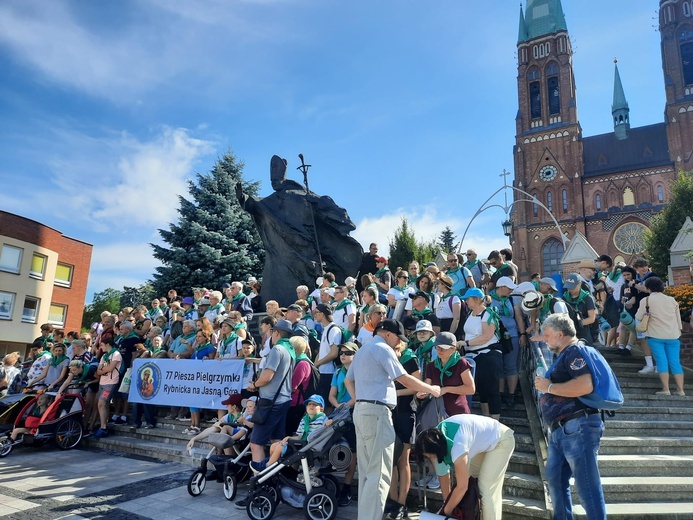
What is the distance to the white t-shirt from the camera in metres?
6.56

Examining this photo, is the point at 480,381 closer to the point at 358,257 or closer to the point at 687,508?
the point at 687,508

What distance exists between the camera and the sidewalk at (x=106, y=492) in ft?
17.3

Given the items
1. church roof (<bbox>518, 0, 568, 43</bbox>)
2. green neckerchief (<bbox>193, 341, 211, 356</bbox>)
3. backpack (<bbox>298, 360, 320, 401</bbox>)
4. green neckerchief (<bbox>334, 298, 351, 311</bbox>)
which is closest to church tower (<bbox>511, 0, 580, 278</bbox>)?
church roof (<bbox>518, 0, 568, 43</bbox>)

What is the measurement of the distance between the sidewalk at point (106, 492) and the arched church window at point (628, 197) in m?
63.1

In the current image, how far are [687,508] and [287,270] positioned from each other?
858 cm

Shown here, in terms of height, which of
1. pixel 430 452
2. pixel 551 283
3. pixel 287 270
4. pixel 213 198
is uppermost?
pixel 213 198

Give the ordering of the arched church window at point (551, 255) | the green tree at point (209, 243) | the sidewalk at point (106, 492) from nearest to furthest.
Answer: the sidewalk at point (106, 492), the green tree at point (209, 243), the arched church window at point (551, 255)

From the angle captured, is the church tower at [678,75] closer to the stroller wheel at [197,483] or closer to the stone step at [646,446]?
the stone step at [646,446]

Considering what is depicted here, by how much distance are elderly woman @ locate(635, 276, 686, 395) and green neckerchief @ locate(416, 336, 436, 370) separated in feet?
11.7

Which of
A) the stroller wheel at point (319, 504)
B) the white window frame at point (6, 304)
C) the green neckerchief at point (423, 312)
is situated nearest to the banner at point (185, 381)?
the green neckerchief at point (423, 312)

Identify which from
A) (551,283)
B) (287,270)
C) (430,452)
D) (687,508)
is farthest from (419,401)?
(287,270)

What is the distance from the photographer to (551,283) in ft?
24.2

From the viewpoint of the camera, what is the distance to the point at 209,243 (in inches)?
880

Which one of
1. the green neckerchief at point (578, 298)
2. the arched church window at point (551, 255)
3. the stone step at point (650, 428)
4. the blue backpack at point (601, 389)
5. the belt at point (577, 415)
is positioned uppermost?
the arched church window at point (551, 255)
